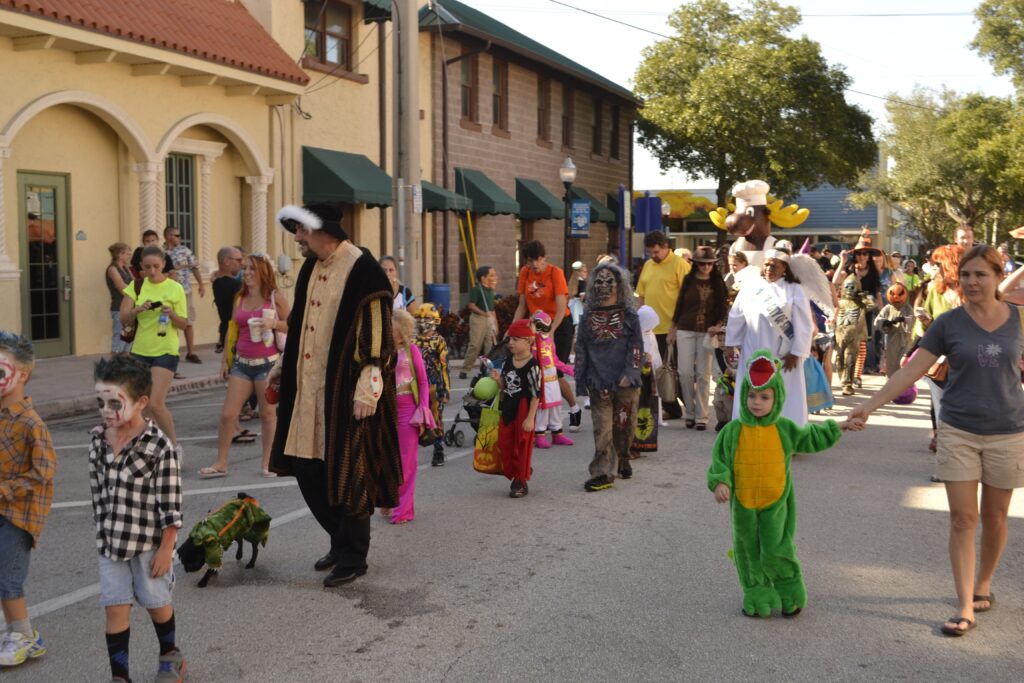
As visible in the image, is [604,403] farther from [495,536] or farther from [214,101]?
[214,101]

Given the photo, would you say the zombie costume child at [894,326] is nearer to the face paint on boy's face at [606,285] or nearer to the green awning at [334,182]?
the face paint on boy's face at [606,285]

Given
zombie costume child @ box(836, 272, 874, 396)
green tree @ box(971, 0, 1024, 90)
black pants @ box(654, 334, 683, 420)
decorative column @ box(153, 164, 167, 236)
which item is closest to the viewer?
black pants @ box(654, 334, 683, 420)

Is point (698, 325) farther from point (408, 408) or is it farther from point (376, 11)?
point (376, 11)

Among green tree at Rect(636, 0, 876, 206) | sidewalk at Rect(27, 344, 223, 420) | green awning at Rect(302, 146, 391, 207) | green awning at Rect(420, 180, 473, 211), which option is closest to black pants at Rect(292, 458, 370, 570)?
sidewalk at Rect(27, 344, 223, 420)

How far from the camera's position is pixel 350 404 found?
5.94 m

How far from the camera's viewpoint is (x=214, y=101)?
18922 mm

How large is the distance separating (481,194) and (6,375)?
72.0ft

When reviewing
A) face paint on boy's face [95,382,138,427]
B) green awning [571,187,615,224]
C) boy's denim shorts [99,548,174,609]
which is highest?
green awning [571,187,615,224]

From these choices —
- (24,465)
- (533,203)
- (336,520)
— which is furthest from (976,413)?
(533,203)

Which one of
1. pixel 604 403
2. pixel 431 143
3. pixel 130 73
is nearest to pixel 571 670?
pixel 604 403

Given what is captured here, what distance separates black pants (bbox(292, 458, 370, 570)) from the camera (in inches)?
238

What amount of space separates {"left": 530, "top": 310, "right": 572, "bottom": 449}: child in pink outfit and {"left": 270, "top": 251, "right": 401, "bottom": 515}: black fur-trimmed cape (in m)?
3.78

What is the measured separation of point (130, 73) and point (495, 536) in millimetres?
12345

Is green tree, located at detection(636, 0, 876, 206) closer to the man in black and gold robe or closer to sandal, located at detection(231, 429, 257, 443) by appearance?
sandal, located at detection(231, 429, 257, 443)
